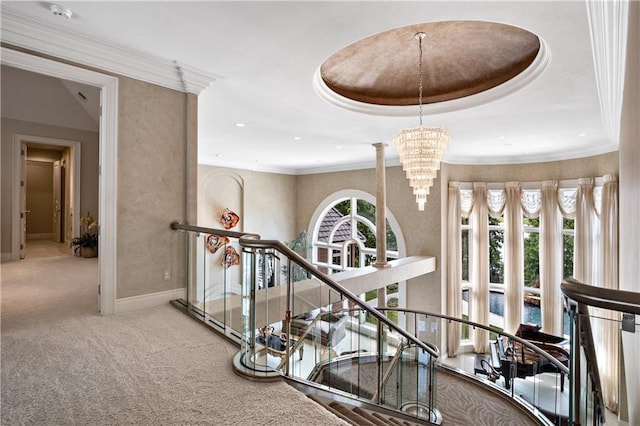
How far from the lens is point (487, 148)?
21.5ft

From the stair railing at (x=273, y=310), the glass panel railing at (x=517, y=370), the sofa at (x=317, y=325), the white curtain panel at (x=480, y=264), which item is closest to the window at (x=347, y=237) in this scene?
the white curtain panel at (x=480, y=264)

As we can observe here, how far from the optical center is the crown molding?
239 cm

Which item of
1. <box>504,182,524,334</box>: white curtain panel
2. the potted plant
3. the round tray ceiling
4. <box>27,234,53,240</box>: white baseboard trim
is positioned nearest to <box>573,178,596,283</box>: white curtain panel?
<box>504,182,524,334</box>: white curtain panel

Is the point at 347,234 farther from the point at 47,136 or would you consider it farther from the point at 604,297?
the point at 604,297

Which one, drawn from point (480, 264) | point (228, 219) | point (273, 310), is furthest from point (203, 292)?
point (480, 264)

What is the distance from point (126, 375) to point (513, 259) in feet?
26.2

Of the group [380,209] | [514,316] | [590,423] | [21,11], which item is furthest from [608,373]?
[514,316]

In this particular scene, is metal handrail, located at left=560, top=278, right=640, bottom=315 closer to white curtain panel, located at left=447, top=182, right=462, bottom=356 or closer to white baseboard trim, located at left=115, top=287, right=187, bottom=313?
white baseboard trim, located at left=115, top=287, right=187, bottom=313

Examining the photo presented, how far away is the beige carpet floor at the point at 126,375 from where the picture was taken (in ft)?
5.52

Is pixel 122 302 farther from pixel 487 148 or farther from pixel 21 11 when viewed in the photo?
pixel 487 148

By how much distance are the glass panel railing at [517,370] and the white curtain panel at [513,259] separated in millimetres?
1132

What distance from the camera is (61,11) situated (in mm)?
2271

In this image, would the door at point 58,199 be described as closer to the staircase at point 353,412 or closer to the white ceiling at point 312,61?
the white ceiling at point 312,61

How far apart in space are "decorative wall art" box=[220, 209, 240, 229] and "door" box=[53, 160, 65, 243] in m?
3.53
